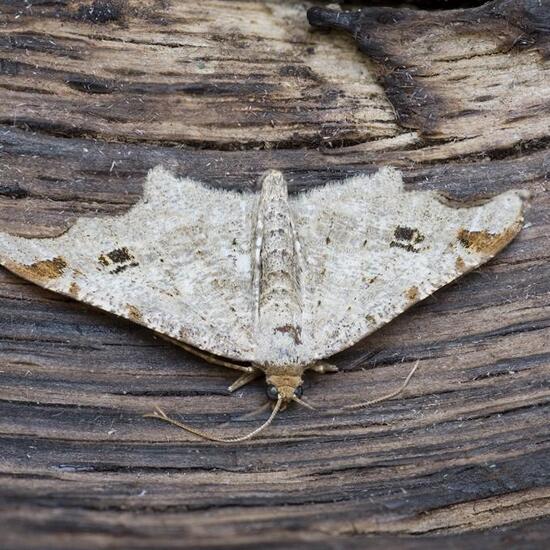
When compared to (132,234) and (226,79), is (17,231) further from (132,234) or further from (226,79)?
(226,79)

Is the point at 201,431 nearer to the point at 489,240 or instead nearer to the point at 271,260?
the point at 271,260

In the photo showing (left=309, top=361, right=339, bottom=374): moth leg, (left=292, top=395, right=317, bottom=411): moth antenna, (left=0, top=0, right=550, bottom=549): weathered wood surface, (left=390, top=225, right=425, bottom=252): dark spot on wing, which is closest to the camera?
(left=0, top=0, right=550, bottom=549): weathered wood surface

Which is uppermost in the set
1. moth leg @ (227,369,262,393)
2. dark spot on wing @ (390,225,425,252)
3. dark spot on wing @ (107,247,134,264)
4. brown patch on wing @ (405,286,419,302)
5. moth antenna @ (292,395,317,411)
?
dark spot on wing @ (390,225,425,252)

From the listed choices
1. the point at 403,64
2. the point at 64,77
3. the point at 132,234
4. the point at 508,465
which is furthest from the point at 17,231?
the point at 508,465

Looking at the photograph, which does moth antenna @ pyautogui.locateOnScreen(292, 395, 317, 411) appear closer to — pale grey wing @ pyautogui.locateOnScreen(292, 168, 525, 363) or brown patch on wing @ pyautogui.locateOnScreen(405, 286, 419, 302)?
pale grey wing @ pyautogui.locateOnScreen(292, 168, 525, 363)

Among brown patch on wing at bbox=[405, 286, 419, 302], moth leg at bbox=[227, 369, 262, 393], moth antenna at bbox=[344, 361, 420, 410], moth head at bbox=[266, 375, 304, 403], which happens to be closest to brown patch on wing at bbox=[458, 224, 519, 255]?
brown patch on wing at bbox=[405, 286, 419, 302]

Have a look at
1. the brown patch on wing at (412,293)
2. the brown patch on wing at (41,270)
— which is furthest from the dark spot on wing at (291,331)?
the brown patch on wing at (41,270)
